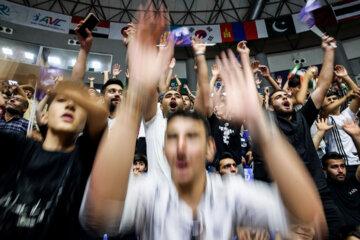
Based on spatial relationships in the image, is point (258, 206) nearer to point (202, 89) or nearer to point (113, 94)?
point (202, 89)

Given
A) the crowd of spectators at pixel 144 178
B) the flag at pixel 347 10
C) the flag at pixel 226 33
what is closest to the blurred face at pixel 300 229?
the crowd of spectators at pixel 144 178

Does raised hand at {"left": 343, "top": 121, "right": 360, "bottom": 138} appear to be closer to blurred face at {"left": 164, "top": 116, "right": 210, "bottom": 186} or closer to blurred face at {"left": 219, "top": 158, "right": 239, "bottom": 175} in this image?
blurred face at {"left": 219, "top": 158, "right": 239, "bottom": 175}

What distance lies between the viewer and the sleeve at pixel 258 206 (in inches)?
30.6

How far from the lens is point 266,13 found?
13.6m

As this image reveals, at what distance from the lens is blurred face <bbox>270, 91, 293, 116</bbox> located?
96.8 inches

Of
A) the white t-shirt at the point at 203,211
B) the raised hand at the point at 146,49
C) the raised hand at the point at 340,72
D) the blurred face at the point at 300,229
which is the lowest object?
the blurred face at the point at 300,229

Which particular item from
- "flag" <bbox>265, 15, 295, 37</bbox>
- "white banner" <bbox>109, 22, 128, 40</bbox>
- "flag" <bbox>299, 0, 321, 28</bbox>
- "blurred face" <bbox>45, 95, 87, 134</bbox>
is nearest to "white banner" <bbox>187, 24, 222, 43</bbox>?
"flag" <bbox>265, 15, 295, 37</bbox>

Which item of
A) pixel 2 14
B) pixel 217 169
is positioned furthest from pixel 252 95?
pixel 2 14

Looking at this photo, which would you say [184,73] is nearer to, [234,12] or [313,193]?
[234,12]

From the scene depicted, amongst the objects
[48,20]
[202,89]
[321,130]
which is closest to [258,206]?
[202,89]

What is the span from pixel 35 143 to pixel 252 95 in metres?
1.07

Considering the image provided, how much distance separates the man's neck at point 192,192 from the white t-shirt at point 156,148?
728 mm

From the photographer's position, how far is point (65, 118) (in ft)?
3.84

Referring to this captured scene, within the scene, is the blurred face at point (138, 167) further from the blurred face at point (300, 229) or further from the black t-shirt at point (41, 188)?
the blurred face at point (300, 229)
